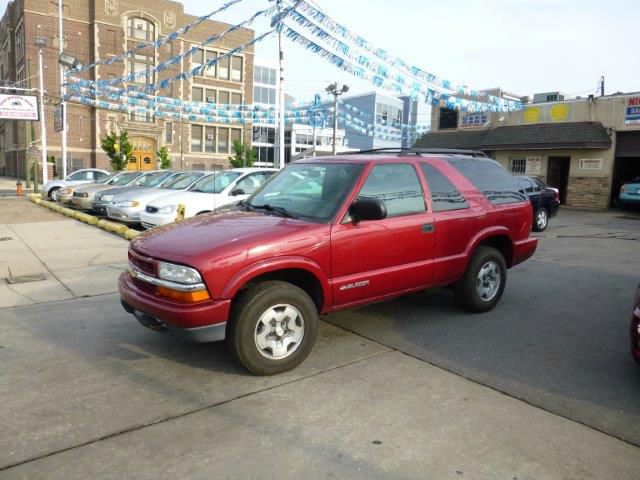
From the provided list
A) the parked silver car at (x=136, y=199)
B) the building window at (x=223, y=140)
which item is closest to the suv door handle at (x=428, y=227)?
the parked silver car at (x=136, y=199)

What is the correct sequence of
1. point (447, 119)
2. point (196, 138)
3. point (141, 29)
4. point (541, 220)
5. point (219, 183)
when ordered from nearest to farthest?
point (219, 183) < point (541, 220) < point (447, 119) < point (141, 29) < point (196, 138)

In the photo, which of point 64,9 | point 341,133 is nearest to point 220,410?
point 64,9

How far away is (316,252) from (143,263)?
1.41 m

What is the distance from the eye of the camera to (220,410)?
3.49 meters

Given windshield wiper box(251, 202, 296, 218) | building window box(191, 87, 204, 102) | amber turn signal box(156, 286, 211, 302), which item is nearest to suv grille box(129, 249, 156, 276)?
amber turn signal box(156, 286, 211, 302)

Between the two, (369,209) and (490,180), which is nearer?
(369,209)

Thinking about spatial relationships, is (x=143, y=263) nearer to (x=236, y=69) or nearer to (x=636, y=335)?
(x=636, y=335)

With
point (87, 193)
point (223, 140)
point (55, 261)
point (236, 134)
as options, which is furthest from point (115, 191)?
point (236, 134)

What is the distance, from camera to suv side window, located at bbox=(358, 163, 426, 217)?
473 cm

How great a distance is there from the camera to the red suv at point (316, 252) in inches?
150

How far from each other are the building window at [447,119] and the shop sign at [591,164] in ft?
23.7

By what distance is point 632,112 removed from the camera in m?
20.5

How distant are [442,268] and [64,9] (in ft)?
174

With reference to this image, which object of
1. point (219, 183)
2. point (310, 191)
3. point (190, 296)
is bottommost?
point (190, 296)
